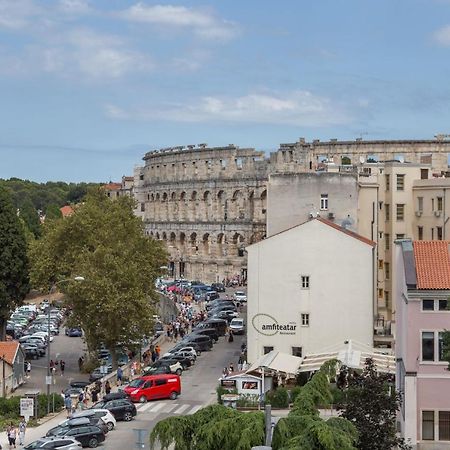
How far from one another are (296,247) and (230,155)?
87186mm

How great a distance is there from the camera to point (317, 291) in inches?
2434

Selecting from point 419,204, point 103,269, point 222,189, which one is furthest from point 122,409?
point 222,189

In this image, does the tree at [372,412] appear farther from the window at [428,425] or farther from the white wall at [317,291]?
the white wall at [317,291]

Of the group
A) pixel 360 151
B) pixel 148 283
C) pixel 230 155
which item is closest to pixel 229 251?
pixel 230 155

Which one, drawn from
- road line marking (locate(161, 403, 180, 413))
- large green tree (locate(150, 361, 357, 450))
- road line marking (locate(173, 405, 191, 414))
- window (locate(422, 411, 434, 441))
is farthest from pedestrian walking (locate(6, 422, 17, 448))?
window (locate(422, 411, 434, 441))

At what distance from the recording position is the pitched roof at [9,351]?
68287mm

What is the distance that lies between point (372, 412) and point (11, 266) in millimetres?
59205

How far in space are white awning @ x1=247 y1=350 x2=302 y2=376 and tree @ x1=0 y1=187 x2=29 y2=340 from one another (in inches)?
1441

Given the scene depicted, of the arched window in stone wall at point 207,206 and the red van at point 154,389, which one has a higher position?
the arched window in stone wall at point 207,206

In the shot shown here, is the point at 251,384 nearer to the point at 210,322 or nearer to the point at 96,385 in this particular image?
the point at 96,385

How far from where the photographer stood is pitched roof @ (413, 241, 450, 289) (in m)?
44.3

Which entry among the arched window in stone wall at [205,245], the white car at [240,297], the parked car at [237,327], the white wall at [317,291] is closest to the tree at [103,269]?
the parked car at [237,327]

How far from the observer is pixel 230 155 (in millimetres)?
148625

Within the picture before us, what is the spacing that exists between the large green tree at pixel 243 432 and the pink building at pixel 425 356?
39.6 ft
